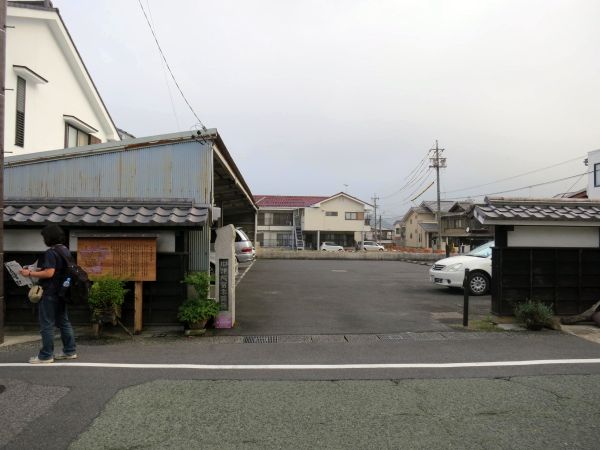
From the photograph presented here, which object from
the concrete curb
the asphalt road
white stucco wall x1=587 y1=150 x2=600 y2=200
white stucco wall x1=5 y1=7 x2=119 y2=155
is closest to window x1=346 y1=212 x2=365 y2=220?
the concrete curb

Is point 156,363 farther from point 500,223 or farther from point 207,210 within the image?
point 500,223

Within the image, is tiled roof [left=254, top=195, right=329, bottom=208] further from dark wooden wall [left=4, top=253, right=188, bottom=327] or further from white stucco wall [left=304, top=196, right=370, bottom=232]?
dark wooden wall [left=4, top=253, right=188, bottom=327]

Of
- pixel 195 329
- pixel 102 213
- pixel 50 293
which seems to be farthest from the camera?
pixel 102 213

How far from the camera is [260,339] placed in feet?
24.3

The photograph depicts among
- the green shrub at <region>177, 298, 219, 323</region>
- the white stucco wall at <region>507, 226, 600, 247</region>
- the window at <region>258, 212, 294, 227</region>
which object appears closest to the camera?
the green shrub at <region>177, 298, 219, 323</region>

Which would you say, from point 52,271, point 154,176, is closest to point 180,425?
point 52,271

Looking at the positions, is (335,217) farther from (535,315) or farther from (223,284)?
(223,284)

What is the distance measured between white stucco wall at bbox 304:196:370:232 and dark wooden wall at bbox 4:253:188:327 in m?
46.7

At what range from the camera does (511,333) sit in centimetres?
782

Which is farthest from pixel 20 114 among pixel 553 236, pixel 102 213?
pixel 553 236

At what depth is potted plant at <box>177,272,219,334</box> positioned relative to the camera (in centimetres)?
744

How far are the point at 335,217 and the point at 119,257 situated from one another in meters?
48.7

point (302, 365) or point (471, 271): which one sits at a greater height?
point (471, 271)

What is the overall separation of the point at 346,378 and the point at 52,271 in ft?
12.6
